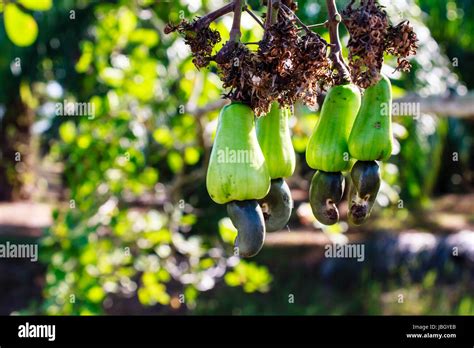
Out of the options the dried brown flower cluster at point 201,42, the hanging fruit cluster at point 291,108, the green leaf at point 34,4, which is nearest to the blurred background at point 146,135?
the green leaf at point 34,4

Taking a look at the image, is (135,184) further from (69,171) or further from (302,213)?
(302,213)

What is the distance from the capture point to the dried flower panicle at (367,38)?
1113 millimetres

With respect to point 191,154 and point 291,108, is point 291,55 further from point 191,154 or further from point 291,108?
point 191,154

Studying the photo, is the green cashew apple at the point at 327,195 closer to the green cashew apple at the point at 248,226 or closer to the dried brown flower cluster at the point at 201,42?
the green cashew apple at the point at 248,226

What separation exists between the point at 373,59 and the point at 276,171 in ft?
0.72

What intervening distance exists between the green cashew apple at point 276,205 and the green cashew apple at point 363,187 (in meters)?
0.10

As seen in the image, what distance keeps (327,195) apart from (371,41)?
9.3 inches

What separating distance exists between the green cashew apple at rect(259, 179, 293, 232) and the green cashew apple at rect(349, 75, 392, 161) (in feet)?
0.39

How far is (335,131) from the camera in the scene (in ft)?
3.78

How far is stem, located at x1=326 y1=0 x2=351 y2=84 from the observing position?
3.72ft

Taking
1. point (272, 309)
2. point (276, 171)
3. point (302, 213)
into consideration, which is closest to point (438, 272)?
point (272, 309)

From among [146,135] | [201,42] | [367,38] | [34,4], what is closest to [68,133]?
[146,135]

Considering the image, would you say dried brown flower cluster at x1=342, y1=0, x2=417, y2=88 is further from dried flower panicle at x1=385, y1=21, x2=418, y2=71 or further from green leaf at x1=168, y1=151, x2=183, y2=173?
green leaf at x1=168, y1=151, x2=183, y2=173

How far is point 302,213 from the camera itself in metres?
3.02
